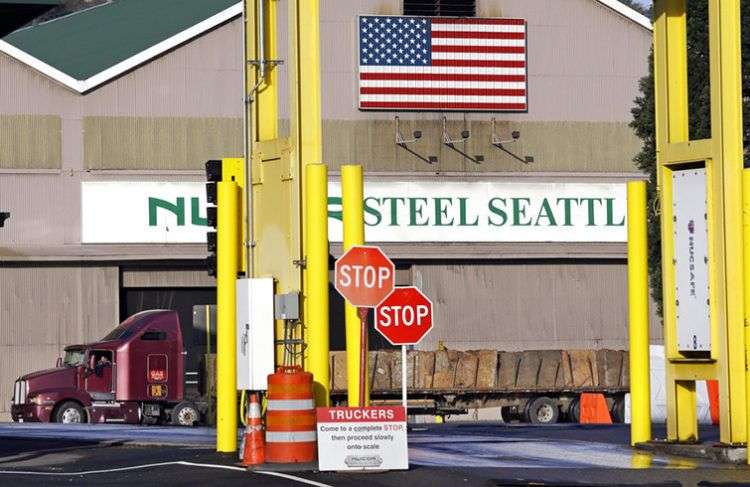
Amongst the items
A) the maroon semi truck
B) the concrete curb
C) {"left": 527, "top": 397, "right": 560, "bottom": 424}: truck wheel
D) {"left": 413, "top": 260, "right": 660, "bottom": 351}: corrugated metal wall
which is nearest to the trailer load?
{"left": 527, "top": 397, "right": 560, "bottom": 424}: truck wheel

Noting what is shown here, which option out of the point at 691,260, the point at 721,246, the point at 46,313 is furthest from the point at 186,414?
the point at 721,246

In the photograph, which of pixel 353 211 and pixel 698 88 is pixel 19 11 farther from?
pixel 698 88

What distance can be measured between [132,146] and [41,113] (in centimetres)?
281

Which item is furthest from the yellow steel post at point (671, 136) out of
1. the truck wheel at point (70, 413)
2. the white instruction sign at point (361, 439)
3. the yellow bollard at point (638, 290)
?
the truck wheel at point (70, 413)

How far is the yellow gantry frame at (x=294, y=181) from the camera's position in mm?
19781

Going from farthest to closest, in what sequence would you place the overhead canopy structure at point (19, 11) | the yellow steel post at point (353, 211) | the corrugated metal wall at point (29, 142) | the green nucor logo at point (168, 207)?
the green nucor logo at point (168, 207), the corrugated metal wall at point (29, 142), the yellow steel post at point (353, 211), the overhead canopy structure at point (19, 11)

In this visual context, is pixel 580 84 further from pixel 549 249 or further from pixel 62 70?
pixel 62 70

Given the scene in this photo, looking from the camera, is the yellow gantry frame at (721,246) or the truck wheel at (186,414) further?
the truck wheel at (186,414)

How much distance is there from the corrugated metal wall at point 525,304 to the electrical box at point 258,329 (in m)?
29.8

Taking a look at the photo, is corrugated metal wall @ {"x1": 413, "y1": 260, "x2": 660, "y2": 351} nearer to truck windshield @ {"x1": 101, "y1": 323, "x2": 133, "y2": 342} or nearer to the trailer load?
the trailer load

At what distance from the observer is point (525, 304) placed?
167 feet

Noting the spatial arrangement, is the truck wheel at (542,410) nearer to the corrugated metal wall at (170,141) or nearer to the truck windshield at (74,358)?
the truck windshield at (74,358)

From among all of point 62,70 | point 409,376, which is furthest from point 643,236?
point 62,70

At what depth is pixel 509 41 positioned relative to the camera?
51.4 m
